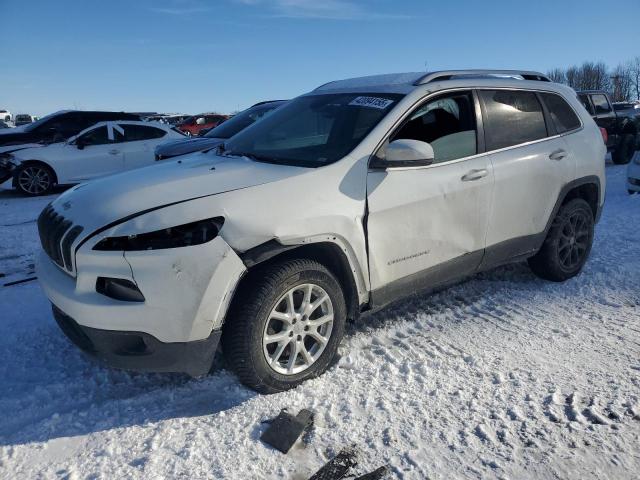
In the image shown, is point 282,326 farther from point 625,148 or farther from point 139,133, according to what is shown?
point 625,148

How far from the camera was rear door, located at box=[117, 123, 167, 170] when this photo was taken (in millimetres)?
10281

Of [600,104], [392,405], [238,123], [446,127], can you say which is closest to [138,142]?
[238,123]

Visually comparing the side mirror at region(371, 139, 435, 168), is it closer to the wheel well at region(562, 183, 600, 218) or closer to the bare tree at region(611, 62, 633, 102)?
the wheel well at region(562, 183, 600, 218)

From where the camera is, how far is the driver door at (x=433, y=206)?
9.71 ft

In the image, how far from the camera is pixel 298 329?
9.02 ft

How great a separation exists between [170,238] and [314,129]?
4.84 feet

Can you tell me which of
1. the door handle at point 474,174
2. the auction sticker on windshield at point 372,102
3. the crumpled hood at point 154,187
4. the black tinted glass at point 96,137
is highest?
the black tinted glass at point 96,137

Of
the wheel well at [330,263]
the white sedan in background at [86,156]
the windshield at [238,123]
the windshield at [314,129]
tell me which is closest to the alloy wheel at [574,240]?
the windshield at [314,129]

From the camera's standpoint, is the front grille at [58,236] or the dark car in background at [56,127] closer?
the front grille at [58,236]

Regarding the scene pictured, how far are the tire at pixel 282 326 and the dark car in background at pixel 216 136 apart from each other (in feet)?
12.5

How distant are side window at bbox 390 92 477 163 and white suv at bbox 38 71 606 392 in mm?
10

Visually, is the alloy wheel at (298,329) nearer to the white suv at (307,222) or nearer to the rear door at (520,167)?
the white suv at (307,222)

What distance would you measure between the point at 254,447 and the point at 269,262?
896 millimetres

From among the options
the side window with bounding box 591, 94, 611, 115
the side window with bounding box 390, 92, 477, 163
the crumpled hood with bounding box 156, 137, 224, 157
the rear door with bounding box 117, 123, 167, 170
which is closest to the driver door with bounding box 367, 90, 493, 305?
the side window with bounding box 390, 92, 477, 163
